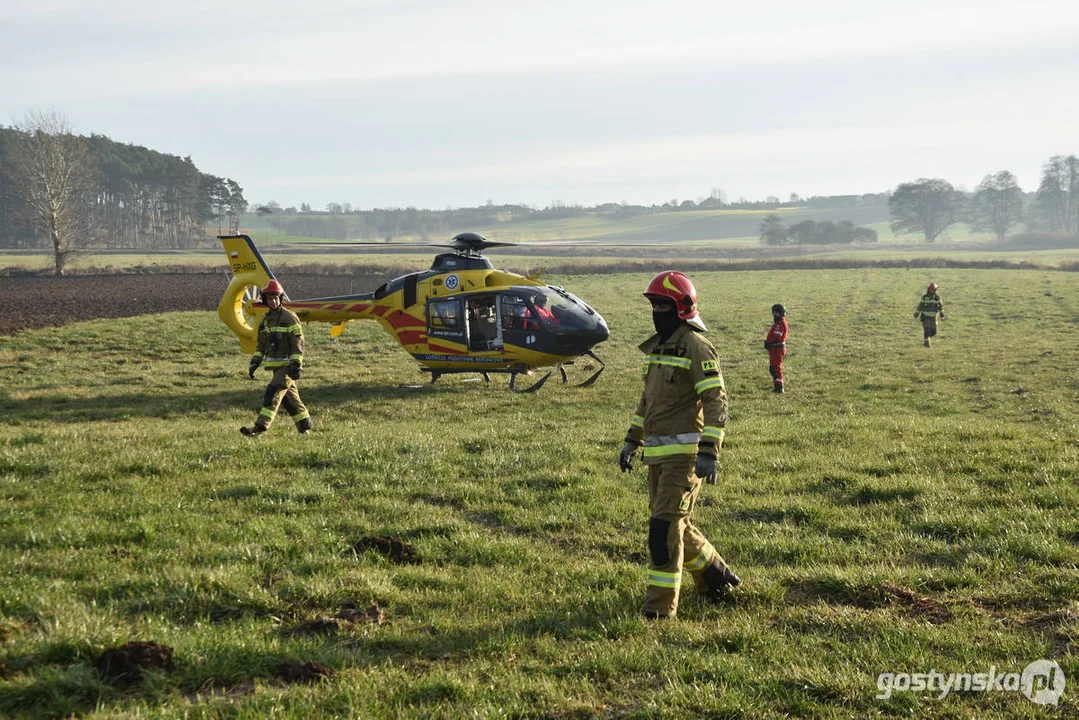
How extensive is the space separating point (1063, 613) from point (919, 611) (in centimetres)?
97

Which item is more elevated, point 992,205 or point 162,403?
point 992,205

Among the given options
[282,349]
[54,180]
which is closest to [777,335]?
[282,349]

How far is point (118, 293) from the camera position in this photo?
135ft

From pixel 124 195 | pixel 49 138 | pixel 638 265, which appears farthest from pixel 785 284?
pixel 124 195

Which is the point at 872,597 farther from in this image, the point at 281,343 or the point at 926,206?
the point at 926,206

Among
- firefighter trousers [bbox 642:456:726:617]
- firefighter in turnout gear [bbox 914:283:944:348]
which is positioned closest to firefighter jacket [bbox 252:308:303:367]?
firefighter trousers [bbox 642:456:726:617]

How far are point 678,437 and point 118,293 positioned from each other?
41678mm

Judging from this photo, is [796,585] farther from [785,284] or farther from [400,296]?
[785,284]

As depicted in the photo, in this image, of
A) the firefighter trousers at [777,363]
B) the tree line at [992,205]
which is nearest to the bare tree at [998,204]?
the tree line at [992,205]

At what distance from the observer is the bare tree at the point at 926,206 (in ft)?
446

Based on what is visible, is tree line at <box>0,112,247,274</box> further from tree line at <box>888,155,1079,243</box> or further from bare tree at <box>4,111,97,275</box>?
tree line at <box>888,155,1079,243</box>

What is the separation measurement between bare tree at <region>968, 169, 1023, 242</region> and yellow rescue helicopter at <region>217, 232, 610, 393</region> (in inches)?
5555

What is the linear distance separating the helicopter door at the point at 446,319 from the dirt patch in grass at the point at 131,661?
14507 millimetres

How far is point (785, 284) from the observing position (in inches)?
2073
